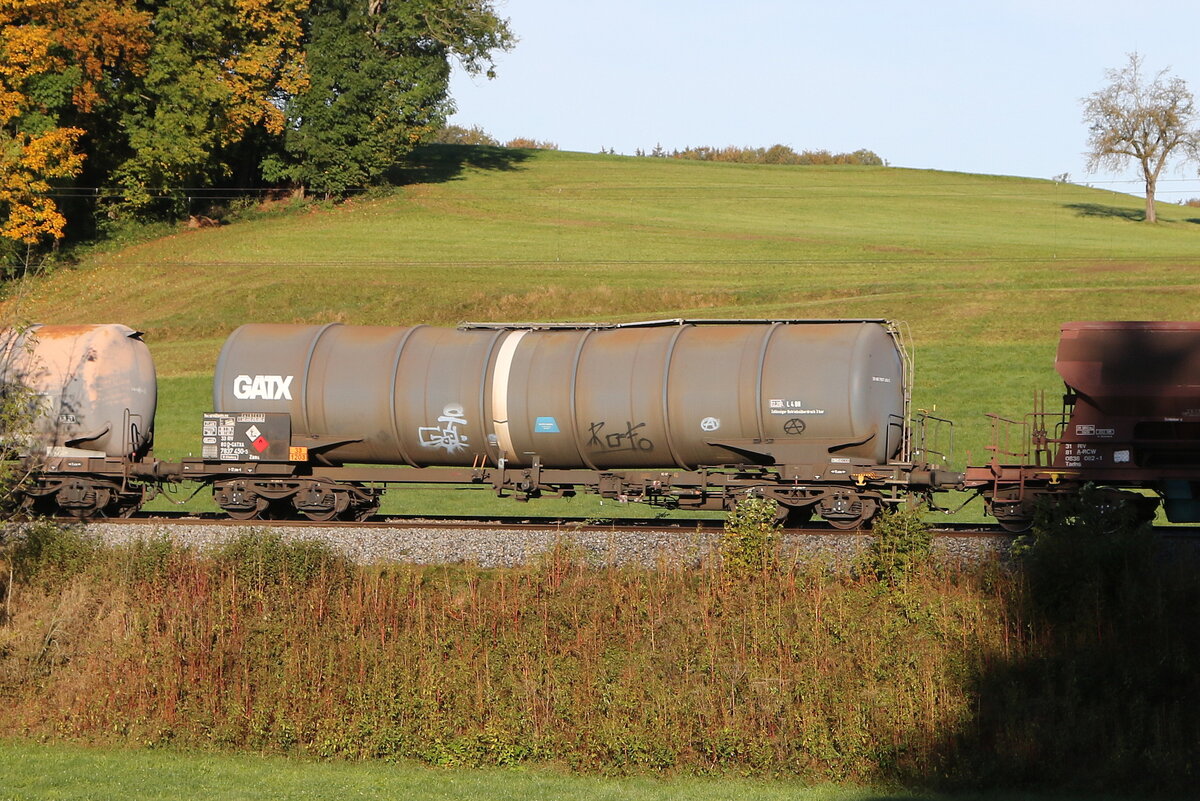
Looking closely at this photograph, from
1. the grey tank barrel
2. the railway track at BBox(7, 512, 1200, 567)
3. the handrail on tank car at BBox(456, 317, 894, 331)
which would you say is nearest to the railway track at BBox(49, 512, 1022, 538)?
the railway track at BBox(7, 512, 1200, 567)

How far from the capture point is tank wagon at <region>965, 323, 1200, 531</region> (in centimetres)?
2027

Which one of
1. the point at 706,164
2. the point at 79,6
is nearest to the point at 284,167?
the point at 79,6

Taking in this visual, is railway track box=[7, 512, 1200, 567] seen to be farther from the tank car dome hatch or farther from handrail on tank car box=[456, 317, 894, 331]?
handrail on tank car box=[456, 317, 894, 331]

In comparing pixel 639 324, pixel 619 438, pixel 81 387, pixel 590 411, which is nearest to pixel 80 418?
pixel 81 387

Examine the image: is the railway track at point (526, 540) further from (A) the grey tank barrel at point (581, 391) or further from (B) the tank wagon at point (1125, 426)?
(A) the grey tank barrel at point (581, 391)

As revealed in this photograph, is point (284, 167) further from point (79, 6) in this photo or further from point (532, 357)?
point (532, 357)

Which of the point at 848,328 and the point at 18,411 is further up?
the point at 848,328

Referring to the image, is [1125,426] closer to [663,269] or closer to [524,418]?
[524,418]

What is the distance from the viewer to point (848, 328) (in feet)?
69.4

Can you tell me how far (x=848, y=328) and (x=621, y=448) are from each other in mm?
4443

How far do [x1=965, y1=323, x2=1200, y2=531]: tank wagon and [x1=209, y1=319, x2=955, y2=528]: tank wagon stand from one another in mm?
1780

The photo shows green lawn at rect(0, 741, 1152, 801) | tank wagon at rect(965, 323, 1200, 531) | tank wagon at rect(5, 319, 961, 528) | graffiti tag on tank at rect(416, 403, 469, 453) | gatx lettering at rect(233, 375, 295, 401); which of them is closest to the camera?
green lawn at rect(0, 741, 1152, 801)

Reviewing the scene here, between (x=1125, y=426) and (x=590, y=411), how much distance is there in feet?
29.5

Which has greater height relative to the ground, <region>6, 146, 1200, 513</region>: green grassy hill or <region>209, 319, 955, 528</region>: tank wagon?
<region>6, 146, 1200, 513</region>: green grassy hill
